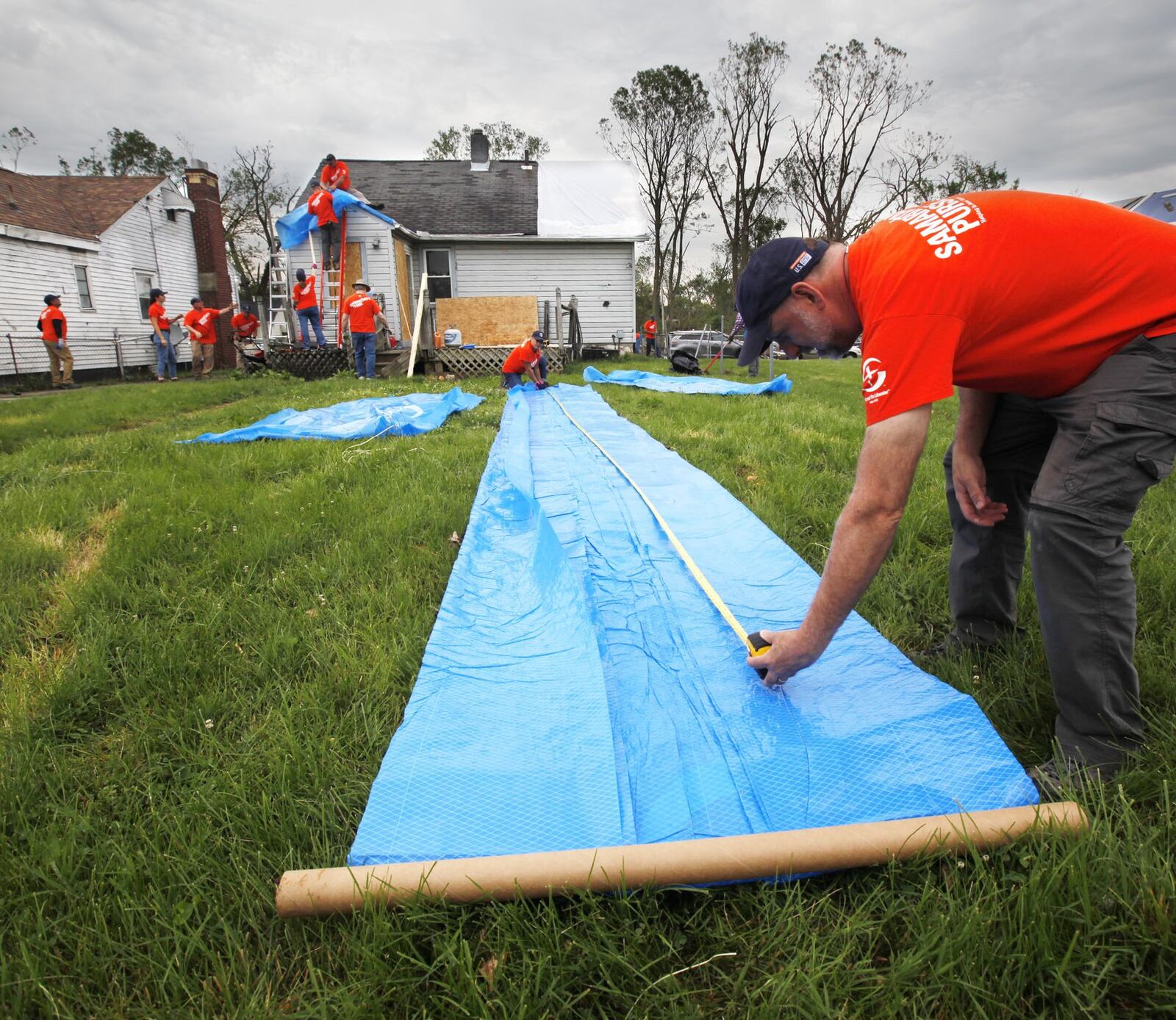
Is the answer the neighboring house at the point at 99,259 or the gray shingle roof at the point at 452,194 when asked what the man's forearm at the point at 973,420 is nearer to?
the gray shingle roof at the point at 452,194

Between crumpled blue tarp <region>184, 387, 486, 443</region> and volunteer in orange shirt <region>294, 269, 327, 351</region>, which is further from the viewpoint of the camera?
volunteer in orange shirt <region>294, 269, 327, 351</region>

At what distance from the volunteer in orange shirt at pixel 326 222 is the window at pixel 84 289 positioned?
6.64m

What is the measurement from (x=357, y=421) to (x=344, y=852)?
5.57 meters

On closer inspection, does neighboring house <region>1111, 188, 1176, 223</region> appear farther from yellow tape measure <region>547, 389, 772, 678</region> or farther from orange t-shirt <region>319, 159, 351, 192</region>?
orange t-shirt <region>319, 159, 351, 192</region>

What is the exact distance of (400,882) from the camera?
1.19m

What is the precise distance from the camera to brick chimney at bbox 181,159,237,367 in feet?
61.5

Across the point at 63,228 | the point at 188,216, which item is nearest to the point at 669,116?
the point at 188,216

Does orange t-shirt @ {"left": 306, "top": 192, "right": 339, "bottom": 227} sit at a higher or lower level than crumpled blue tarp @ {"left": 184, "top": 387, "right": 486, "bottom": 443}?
higher

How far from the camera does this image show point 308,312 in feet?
44.1

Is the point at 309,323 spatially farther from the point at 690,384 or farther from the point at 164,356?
the point at 690,384

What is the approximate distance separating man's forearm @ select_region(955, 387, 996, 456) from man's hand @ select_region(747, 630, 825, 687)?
32.0 inches

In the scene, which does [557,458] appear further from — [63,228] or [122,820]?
[63,228]

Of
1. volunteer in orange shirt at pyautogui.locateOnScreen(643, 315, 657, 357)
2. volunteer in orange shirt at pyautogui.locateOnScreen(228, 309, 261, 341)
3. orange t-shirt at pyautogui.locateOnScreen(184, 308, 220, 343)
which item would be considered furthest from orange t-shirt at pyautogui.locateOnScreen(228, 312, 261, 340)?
volunteer in orange shirt at pyautogui.locateOnScreen(643, 315, 657, 357)

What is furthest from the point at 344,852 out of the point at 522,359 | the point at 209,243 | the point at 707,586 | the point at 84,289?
the point at 209,243
